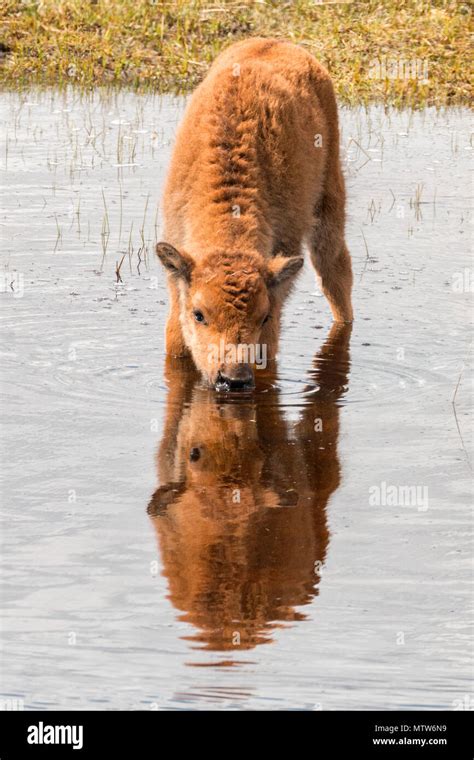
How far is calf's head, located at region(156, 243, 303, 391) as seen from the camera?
9.09 meters

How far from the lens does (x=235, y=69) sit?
1055 centimetres

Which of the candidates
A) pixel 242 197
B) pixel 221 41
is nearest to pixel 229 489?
pixel 242 197

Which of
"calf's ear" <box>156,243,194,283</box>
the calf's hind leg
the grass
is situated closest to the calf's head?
"calf's ear" <box>156,243,194,283</box>

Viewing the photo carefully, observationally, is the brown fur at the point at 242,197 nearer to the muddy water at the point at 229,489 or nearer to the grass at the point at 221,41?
the muddy water at the point at 229,489

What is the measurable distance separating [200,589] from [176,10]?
17.6 meters

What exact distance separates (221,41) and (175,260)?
13.4 metres

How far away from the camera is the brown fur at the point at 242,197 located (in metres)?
9.20

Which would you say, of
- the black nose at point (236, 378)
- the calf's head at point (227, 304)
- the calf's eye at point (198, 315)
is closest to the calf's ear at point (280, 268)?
the calf's head at point (227, 304)

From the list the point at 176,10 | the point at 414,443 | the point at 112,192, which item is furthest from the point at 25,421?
the point at 176,10

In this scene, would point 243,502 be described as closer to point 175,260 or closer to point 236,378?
point 236,378

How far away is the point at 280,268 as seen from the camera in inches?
373

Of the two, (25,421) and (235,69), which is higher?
(235,69)

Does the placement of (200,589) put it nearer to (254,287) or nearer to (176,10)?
(254,287)

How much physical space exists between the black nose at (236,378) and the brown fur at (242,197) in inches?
3.7
